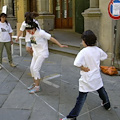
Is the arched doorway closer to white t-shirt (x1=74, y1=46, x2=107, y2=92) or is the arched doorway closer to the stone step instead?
the stone step

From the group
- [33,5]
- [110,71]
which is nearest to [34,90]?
[110,71]

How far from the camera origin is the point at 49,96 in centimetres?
482

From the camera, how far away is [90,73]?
352 centimetres

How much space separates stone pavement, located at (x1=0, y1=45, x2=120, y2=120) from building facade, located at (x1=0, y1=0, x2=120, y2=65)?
1471 millimetres

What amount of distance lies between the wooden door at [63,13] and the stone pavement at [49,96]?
8338 mm

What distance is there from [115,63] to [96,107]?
10.5ft

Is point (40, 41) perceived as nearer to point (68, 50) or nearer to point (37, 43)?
point (37, 43)

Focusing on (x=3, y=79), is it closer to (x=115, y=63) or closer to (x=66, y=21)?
(x=115, y=63)

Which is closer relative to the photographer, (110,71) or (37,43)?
(37,43)

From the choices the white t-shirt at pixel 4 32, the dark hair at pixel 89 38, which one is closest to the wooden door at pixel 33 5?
the white t-shirt at pixel 4 32

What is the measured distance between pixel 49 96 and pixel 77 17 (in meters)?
9.89

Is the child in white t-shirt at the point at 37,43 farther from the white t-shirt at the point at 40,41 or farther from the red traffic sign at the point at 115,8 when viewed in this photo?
the red traffic sign at the point at 115,8

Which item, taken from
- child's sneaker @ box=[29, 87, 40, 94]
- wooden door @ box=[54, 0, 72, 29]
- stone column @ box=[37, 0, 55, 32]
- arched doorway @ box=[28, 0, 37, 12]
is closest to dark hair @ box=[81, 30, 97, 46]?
child's sneaker @ box=[29, 87, 40, 94]

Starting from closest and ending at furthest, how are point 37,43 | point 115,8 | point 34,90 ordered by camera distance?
point 37,43
point 34,90
point 115,8
